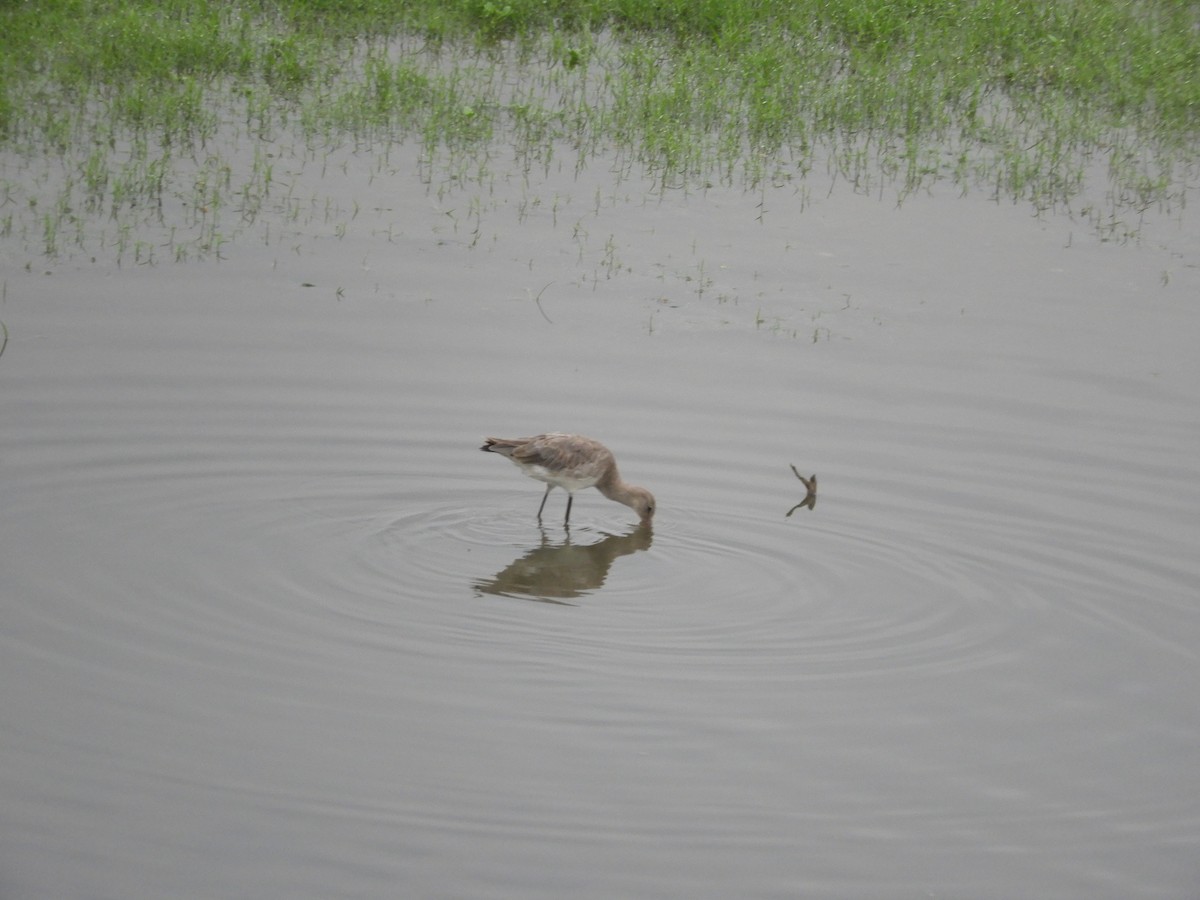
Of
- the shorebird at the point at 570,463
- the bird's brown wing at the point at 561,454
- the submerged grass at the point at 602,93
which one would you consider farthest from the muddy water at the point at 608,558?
the submerged grass at the point at 602,93

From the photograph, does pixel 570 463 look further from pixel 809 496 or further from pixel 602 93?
pixel 602 93

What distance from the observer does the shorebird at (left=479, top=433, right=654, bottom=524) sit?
9.37m

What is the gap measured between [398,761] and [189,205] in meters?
8.75

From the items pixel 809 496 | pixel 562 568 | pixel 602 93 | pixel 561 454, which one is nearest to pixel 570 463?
pixel 561 454

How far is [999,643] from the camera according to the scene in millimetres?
7855

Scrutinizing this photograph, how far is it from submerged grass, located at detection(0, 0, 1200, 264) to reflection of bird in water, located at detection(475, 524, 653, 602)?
18.2 feet

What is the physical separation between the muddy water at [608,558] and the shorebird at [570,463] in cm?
23

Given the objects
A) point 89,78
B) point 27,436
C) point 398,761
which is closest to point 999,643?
point 398,761

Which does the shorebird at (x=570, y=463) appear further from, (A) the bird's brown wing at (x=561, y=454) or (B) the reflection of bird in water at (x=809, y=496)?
(B) the reflection of bird in water at (x=809, y=496)

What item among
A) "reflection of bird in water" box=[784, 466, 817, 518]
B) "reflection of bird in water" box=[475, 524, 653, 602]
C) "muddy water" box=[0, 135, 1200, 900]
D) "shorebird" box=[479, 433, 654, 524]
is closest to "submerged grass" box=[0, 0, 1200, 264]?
"muddy water" box=[0, 135, 1200, 900]

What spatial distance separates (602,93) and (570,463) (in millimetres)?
8153

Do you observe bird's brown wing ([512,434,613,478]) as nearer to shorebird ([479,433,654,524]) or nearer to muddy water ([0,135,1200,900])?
shorebird ([479,433,654,524])

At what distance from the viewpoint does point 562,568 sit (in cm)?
891

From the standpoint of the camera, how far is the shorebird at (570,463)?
937 cm
